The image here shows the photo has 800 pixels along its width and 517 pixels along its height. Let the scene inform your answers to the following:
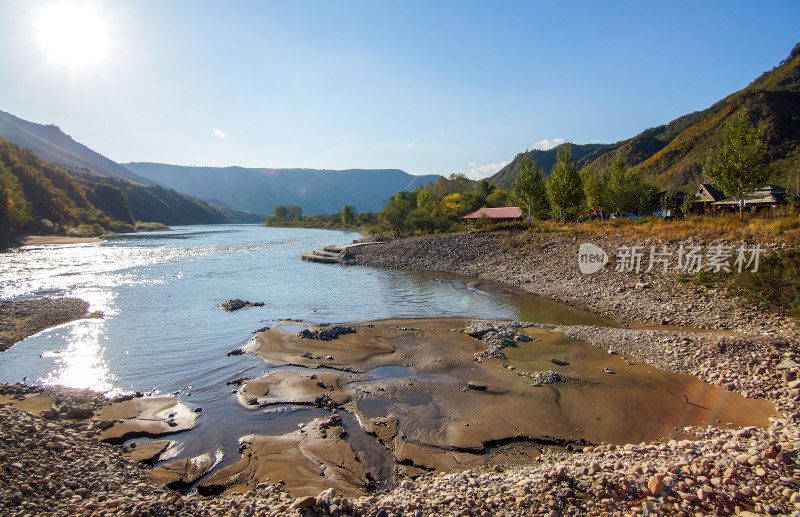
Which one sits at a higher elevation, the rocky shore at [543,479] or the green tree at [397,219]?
the green tree at [397,219]

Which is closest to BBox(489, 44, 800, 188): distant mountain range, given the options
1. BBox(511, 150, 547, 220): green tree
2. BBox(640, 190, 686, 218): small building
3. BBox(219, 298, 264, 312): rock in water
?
BBox(511, 150, 547, 220): green tree

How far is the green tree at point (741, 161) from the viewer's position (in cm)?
2691

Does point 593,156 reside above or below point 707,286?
above

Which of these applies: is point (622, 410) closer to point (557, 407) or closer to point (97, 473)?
point (557, 407)

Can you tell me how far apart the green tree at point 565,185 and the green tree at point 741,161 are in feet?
49.6

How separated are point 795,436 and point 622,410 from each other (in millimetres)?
3353

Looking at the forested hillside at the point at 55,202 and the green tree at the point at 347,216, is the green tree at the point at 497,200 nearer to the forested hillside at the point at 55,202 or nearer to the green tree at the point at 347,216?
the green tree at the point at 347,216

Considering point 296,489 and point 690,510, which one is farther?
point 296,489

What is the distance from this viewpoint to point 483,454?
849cm

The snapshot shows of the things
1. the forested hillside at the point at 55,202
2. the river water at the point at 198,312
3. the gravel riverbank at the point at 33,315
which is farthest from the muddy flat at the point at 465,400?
the forested hillside at the point at 55,202

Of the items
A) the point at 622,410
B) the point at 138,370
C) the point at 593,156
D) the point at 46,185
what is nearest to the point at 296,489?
the point at 622,410

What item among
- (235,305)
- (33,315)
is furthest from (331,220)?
(33,315)

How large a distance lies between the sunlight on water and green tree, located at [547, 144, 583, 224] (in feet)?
145

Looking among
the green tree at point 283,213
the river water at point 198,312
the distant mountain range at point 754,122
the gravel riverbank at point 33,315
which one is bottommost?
the river water at point 198,312
